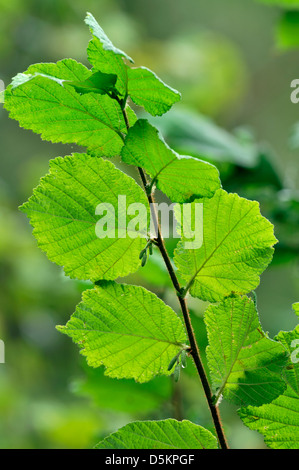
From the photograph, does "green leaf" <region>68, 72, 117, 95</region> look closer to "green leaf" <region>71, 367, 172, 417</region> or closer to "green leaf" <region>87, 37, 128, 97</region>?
"green leaf" <region>87, 37, 128, 97</region>

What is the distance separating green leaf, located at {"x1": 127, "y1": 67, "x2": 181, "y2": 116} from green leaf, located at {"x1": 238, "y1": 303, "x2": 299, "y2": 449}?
0.10 meters

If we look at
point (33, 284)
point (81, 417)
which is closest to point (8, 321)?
point (33, 284)

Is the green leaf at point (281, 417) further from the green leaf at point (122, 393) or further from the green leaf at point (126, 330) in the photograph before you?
the green leaf at point (122, 393)

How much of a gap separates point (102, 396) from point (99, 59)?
1.09 ft

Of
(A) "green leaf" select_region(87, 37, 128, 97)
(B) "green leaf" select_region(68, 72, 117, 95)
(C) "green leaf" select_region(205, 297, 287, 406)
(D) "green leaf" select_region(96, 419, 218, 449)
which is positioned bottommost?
(D) "green leaf" select_region(96, 419, 218, 449)

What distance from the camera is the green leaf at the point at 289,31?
24.1 inches

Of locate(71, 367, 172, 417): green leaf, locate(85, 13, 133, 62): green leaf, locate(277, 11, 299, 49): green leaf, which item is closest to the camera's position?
locate(85, 13, 133, 62): green leaf

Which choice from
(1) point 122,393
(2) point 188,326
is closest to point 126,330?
(2) point 188,326

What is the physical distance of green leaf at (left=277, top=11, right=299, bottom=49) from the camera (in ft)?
2.01

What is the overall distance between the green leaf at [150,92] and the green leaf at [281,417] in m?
0.10

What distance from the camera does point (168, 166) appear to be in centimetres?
20

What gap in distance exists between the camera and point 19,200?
1921 mm

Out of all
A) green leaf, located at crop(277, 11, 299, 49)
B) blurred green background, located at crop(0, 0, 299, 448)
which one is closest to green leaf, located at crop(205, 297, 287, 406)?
blurred green background, located at crop(0, 0, 299, 448)
